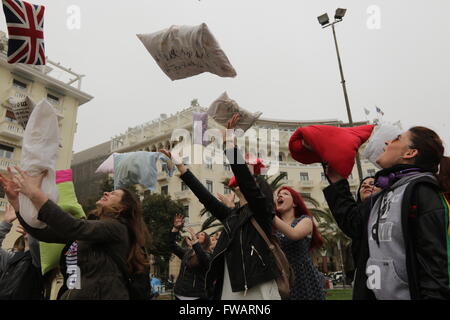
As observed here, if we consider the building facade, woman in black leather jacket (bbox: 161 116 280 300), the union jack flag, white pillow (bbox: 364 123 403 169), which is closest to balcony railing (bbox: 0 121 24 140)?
the building facade

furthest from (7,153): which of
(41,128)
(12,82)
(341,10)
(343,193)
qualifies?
(343,193)

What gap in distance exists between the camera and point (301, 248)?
113 inches

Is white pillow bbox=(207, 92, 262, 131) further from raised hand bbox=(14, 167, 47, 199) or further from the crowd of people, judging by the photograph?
raised hand bbox=(14, 167, 47, 199)

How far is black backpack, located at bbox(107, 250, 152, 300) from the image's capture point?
2408 millimetres

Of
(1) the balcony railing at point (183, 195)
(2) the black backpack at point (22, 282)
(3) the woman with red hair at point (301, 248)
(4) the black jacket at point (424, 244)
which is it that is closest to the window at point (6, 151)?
(1) the balcony railing at point (183, 195)

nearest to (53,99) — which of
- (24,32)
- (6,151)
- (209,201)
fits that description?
(6,151)

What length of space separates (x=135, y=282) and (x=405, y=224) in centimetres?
192

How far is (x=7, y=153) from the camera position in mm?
23125

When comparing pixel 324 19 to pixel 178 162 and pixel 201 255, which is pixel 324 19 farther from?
pixel 178 162

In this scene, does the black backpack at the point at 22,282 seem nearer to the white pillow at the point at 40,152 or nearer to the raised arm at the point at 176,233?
the white pillow at the point at 40,152

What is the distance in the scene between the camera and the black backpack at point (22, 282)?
3.03m

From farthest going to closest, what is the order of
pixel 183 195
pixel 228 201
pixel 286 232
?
pixel 183 195 → pixel 228 201 → pixel 286 232

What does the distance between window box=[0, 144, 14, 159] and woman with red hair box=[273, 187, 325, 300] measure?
83.4ft

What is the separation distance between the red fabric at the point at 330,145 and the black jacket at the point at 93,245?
59.2 inches
